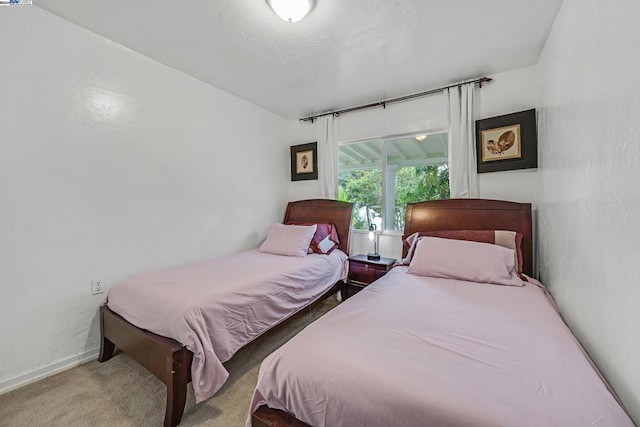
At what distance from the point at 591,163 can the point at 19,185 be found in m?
3.28

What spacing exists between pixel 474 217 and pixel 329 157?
1883 millimetres

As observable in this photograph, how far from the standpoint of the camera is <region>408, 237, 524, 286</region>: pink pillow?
180 cm

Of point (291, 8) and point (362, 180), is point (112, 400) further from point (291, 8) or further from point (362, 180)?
point (362, 180)

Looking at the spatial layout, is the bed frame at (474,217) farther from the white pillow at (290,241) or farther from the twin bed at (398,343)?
the white pillow at (290,241)

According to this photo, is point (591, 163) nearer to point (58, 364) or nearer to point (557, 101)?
point (557, 101)

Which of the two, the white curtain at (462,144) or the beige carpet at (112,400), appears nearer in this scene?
the beige carpet at (112,400)

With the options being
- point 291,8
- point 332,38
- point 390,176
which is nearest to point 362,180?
point 390,176

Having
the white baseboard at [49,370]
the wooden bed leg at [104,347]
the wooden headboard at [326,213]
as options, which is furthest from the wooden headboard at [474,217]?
the white baseboard at [49,370]

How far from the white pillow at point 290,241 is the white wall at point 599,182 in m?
2.08

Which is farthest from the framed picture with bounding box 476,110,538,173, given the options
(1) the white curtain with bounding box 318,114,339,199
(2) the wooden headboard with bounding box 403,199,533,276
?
(1) the white curtain with bounding box 318,114,339,199

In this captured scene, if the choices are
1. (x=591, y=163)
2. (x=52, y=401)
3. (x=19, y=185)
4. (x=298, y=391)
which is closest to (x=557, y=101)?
(x=591, y=163)

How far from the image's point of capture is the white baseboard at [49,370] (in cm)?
160

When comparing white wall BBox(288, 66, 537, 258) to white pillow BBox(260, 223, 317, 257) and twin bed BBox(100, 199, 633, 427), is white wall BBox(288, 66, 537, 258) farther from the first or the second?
white pillow BBox(260, 223, 317, 257)

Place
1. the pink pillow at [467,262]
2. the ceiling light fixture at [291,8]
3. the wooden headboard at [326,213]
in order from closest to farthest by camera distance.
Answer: the ceiling light fixture at [291,8] < the pink pillow at [467,262] < the wooden headboard at [326,213]
